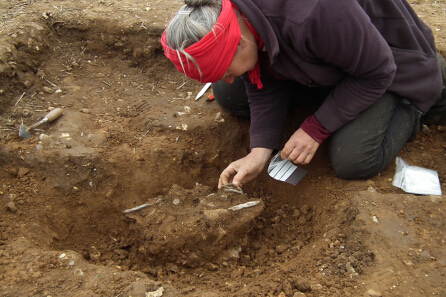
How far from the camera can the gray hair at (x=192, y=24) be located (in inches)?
59.2

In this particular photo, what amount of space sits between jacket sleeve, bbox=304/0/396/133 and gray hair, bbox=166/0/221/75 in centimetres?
38

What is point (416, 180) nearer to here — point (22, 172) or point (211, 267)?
point (211, 267)

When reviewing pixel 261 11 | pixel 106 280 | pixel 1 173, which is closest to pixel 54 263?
pixel 106 280

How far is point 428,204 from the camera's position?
5.69ft

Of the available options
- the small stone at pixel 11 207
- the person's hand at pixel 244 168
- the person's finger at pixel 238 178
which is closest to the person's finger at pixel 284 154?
the person's hand at pixel 244 168

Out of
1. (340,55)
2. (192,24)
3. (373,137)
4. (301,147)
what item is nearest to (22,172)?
(192,24)

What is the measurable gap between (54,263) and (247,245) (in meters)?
0.89

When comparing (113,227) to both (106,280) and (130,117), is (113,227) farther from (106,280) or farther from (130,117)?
(130,117)

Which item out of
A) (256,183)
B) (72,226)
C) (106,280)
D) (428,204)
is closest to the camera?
(106,280)

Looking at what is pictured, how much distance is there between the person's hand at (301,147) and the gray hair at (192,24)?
74 cm

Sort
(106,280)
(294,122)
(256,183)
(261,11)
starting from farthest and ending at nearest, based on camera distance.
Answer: (294,122) < (256,183) < (261,11) < (106,280)

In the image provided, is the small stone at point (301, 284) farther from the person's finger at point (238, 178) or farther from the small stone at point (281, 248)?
the person's finger at point (238, 178)

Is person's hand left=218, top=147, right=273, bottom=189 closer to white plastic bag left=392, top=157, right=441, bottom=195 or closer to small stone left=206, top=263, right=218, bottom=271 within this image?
small stone left=206, top=263, right=218, bottom=271

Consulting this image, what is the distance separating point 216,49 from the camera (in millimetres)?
1534
